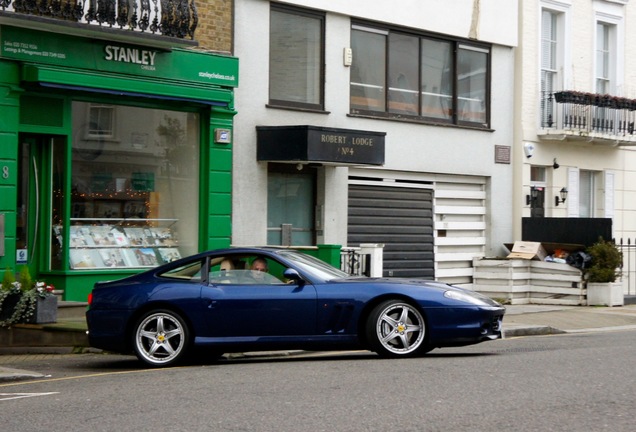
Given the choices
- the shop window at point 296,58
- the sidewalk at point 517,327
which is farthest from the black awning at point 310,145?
the sidewalk at point 517,327

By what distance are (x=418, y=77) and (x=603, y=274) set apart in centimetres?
520

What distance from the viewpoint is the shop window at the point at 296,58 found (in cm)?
2047

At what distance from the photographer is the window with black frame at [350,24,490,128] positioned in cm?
2202

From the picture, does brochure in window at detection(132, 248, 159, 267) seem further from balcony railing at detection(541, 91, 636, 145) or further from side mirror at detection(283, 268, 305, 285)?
balcony railing at detection(541, 91, 636, 145)

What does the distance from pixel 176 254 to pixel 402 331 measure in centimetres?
733

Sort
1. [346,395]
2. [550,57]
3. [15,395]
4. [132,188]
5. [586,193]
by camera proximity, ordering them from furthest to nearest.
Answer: [586,193] < [550,57] < [132,188] < [15,395] < [346,395]

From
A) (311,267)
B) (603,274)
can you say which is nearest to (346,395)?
(311,267)

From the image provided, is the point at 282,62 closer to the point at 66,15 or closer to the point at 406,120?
the point at 406,120

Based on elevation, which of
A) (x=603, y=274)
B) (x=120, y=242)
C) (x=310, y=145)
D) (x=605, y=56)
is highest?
(x=605, y=56)

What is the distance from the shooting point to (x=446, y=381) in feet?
33.9

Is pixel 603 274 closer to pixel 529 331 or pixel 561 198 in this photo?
pixel 561 198

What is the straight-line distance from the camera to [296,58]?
2078cm

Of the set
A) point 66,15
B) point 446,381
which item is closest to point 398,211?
point 66,15

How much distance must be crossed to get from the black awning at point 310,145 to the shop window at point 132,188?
1265 mm
